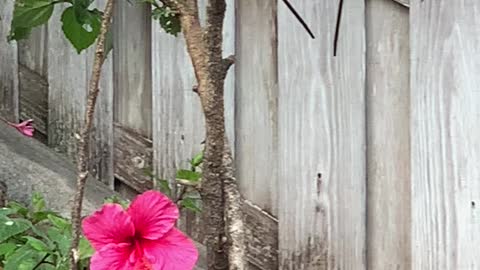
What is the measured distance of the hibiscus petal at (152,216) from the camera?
4.34 feet

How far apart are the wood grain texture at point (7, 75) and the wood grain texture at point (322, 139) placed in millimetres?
780

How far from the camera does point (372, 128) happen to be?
2.17 m

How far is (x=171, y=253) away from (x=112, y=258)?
7 cm

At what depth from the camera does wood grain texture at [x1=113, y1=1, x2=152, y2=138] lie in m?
2.55

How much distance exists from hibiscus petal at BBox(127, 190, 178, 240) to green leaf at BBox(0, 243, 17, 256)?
0.58 metres

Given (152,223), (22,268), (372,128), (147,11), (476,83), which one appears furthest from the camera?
(147,11)

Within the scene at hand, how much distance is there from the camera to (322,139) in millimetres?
2221

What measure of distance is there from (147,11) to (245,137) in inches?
15.9

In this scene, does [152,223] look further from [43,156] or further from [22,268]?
[43,156]

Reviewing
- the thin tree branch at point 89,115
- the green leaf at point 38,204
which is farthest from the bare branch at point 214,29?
the green leaf at point 38,204

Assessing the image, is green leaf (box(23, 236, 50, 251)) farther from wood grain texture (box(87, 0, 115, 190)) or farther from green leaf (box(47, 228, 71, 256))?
wood grain texture (box(87, 0, 115, 190))

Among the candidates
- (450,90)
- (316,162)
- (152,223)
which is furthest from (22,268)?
(450,90)

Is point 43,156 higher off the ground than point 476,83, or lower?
lower

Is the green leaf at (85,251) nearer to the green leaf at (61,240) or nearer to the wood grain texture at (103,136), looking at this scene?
the green leaf at (61,240)
